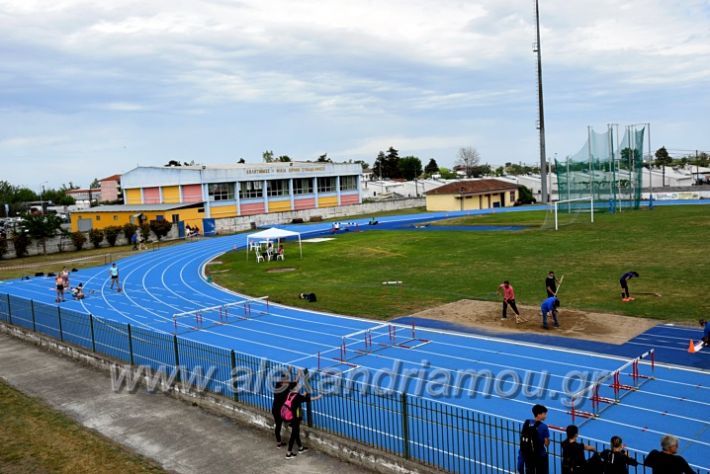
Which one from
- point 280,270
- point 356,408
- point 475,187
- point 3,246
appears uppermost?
point 475,187

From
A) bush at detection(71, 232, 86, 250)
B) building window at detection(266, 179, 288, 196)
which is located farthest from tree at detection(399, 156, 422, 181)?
bush at detection(71, 232, 86, 250)

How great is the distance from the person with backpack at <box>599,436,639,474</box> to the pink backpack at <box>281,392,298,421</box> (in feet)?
17.3

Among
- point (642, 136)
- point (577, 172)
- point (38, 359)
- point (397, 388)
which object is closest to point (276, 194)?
point (577, 172)

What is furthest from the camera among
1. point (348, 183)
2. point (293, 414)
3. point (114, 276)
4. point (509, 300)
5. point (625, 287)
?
point (348, 183)

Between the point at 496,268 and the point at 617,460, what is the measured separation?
76.0ft

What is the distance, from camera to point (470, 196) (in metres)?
80.8

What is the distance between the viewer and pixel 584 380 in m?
13.7

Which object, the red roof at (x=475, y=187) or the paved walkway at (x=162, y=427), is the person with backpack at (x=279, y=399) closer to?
the paved walkway at (x=162, y=427)

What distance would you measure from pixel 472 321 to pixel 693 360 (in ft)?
22.5

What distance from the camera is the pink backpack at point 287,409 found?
10992 mm

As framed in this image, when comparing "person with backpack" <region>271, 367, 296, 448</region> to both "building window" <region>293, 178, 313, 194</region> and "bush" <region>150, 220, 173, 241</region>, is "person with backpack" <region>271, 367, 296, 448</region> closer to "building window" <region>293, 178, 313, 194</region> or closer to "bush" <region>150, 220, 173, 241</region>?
Answer: "bush" <region>150, 220, 173, 241</region>

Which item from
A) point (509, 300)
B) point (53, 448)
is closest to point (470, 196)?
point (509, 300)

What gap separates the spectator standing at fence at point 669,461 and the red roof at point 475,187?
241 ft

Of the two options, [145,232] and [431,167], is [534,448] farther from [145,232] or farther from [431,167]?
[431,167]
